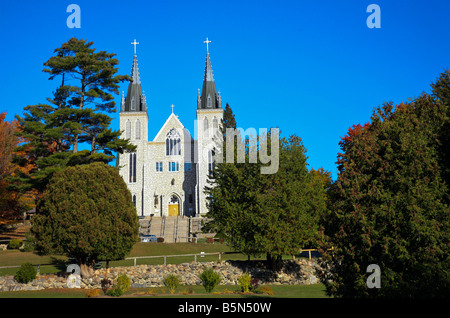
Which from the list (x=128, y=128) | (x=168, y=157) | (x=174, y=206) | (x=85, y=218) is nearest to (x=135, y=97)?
(x=128, y=128)

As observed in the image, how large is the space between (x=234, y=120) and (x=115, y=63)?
905 inches

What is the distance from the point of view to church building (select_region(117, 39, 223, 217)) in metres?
61.4

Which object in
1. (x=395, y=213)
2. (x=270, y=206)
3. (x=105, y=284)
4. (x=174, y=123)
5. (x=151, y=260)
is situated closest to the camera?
(x=395, y=213)

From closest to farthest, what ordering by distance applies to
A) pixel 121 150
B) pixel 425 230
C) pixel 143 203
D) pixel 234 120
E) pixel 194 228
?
pixel 425 230 < pixel 121 150 < pixel 194 228 < pixel 234 120 < pixel 143 203

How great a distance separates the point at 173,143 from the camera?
209ft

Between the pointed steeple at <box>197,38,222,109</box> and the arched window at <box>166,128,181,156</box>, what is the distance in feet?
17.0

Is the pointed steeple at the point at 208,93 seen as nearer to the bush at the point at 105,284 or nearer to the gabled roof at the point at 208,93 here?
the gabled roof at the point at 208,93

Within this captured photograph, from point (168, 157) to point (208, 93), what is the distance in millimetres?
10477

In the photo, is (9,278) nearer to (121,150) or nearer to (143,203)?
(121,150)

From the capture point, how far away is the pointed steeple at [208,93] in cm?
6303

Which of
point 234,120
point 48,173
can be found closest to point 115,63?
point 48,173

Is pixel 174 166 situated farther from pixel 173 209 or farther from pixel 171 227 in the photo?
pixel 171 227

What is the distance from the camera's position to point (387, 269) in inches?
492

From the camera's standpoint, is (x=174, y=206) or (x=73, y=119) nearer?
(x=73, y=119)
